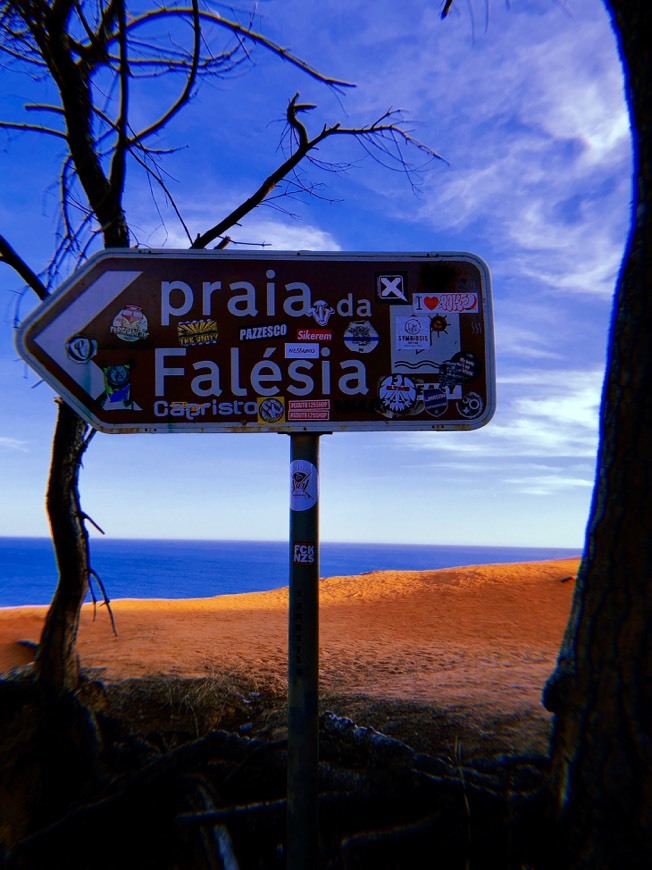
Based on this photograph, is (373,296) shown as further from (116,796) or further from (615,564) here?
(116,796)

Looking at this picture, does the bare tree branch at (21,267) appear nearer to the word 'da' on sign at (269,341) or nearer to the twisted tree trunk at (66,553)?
the twisted tree trunk at (66,553)

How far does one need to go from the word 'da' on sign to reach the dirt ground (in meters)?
2.51

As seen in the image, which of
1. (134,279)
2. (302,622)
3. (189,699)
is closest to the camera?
(302,622)

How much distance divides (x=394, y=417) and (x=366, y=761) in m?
2.05

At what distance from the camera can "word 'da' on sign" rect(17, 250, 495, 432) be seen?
8.01 ft

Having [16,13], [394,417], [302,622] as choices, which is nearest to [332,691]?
[302,622]

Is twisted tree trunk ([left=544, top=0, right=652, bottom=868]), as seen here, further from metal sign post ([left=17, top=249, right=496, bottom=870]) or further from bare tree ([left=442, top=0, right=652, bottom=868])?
metal sign post ([left=17, top=249, right=496, bottom=870])

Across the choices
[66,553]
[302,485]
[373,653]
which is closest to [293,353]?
[302,485]

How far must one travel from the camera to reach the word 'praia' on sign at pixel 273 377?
8.02ft

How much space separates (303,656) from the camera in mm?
2408

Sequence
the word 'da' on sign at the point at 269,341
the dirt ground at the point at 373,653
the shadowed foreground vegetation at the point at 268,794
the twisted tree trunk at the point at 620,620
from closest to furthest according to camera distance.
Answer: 1. the twisted tree trunk at the point at 620,620
2. the word 'da' on sign at the point at 269,341
3. the shadowed foreground vegetation at the point at 268,794
4. the dirt ground at the point at 373,653

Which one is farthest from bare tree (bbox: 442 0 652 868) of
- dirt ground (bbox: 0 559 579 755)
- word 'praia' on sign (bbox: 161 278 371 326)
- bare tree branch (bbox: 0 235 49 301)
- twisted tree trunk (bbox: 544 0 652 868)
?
bare tree branch (bbox: 0 235 49 301)

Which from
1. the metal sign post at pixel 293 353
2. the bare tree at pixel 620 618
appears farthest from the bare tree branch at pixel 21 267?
the bare tree at pixel 620 618

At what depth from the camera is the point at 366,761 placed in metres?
3.21
